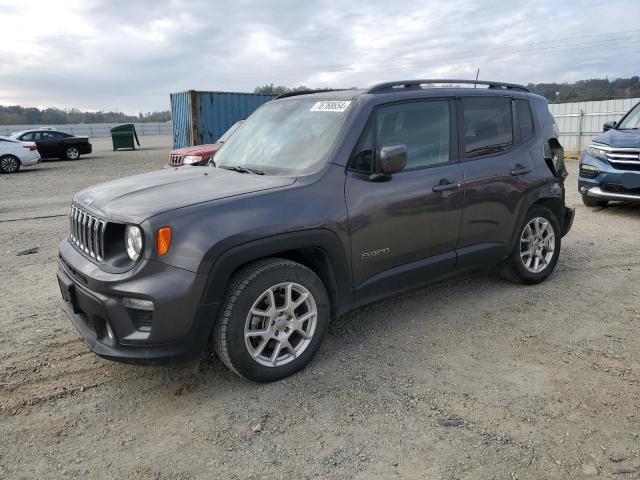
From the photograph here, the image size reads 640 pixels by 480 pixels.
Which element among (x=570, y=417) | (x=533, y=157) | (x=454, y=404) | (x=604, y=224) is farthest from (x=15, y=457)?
(x=604, y=224)

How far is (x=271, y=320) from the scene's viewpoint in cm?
324

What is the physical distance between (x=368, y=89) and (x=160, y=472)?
2.85m

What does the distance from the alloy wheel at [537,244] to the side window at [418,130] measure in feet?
4.44

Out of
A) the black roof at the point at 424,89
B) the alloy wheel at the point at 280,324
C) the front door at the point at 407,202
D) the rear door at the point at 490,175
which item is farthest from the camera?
the rear door at the point at 490,175

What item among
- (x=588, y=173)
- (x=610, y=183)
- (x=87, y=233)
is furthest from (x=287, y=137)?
(x=588, y=173)

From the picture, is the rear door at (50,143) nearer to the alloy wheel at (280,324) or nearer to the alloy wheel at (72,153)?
the alloy wheel at (72,153)

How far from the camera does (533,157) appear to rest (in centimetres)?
482

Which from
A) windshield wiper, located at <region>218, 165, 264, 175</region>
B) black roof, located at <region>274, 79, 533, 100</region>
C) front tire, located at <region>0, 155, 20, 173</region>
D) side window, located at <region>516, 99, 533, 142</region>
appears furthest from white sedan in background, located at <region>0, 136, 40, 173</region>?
side window, located at <region>516, 99, 533, 142</region>

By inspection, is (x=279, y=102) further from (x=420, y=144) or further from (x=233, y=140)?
(x=420, y=144)

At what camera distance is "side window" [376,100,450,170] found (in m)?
3.81

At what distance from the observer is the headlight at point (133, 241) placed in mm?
2904

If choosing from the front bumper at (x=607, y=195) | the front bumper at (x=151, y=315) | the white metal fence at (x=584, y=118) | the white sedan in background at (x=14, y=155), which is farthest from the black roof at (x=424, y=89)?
the white sedan in background at (x=14, y=155)

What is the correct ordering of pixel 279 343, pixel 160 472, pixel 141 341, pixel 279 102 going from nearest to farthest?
pixel 160 472, pixel 141 341, pixel 279 343, pixel 279 102

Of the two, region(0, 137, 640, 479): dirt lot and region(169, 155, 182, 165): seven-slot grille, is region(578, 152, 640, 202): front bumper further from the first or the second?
region(169, 155, 182, 165): seven-slot grille
